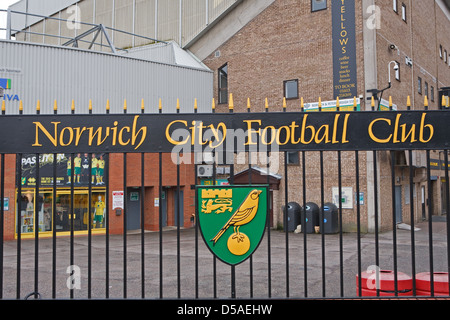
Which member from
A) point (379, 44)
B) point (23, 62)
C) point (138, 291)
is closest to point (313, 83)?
point (379, 44)

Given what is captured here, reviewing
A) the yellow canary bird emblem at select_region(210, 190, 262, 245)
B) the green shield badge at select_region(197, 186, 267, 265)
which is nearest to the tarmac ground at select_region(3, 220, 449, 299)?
the green shield badge at select_region(197, 186, 267, 265)

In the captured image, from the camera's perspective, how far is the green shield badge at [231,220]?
489 centimetres

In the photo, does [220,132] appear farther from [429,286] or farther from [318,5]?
[318,5]

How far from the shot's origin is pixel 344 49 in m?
19.9

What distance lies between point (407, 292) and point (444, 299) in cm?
50

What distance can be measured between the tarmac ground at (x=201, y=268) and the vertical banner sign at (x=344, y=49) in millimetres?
6652

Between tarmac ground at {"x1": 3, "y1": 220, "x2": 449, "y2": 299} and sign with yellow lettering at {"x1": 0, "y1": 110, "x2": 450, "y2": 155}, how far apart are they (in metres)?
1.06

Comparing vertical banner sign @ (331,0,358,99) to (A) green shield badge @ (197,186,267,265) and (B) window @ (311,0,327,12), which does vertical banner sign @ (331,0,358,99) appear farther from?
(A) green shield badge @ (197,186,267,265)

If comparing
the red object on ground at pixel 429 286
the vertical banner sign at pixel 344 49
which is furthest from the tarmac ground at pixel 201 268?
the vertical banner sign at pixel 344 49

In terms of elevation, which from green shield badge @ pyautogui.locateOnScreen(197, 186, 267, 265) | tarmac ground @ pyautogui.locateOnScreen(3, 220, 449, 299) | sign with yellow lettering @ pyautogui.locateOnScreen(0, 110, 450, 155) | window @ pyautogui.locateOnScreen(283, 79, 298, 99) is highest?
window @ pyautogui.locateOnScreen(283, 79, 298, 99)

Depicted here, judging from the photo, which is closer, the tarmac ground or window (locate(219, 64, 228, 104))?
the tarmac ground

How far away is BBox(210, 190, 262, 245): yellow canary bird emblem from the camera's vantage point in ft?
16.1

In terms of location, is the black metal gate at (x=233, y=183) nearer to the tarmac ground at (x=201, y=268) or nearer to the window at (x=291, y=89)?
the tarmac ground at (x=201, y=268)
